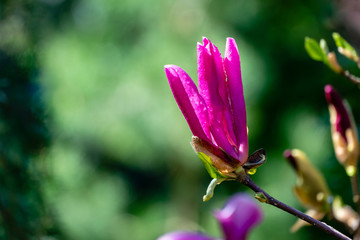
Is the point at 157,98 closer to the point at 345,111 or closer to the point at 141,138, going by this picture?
the point at 141,138


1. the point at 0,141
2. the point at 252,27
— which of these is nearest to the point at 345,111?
the point at 0,141

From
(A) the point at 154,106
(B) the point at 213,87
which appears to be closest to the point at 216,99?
(B) the point at 213,87

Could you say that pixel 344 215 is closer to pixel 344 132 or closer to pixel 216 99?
pixel 344 132

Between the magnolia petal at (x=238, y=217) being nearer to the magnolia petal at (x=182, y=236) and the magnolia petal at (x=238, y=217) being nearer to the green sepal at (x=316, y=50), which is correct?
the magnolia petal at (x=182, y=236)

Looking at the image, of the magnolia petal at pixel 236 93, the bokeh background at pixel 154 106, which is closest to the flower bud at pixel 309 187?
the magnolia petal at pixel 236 93

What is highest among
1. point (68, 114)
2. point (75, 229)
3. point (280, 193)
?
point (68, 114)

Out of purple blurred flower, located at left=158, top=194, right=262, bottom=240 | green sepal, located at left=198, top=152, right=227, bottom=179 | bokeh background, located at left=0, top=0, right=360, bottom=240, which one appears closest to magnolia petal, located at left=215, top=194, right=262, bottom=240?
purple blurred flower, located at left=158, top=194, right=262, bottom=240

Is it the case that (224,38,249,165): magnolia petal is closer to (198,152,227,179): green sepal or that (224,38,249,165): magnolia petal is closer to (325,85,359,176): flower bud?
(198,152,227,179): green sepal
